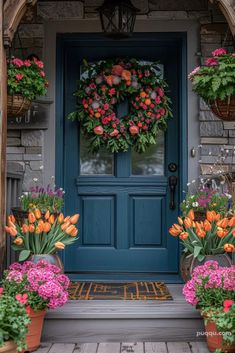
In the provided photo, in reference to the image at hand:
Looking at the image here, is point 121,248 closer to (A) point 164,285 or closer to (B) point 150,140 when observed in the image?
(A) point 164,285

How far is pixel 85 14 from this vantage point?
15.3 ft

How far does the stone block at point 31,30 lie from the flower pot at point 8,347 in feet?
9.01

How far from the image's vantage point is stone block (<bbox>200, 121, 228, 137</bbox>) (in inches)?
180

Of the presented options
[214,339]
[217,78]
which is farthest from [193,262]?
[217,78]

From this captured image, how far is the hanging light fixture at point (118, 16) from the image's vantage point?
4258mm

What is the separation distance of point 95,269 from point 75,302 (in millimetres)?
1018

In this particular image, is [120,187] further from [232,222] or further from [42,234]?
[232,222]

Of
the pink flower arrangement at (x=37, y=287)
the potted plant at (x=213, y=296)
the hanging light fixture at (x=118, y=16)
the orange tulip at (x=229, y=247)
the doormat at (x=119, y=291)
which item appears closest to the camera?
the potted plant at (x=213, y=296)

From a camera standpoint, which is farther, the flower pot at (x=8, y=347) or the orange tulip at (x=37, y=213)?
the orange tulip at (x=37, y=213)

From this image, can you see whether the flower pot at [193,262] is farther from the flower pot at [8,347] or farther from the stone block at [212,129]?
the flower pot at [8,347]

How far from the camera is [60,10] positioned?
15.3 feet

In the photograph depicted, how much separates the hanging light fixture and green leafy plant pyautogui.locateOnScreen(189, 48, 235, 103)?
833mm

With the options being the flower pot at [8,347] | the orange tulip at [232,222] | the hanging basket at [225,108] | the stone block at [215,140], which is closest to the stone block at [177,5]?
the stone block at [215,140]

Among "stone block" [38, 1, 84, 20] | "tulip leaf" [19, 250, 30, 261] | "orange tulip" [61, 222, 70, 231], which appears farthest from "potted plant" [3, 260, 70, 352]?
"stone block" [38, 1, 84, 20]
